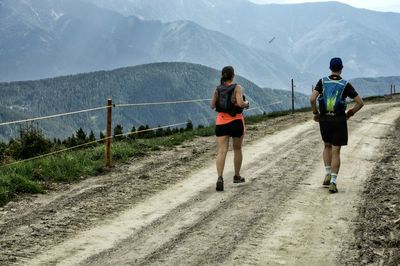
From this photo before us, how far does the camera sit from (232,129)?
9742mm

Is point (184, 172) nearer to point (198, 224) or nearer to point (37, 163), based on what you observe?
point (37, 163)

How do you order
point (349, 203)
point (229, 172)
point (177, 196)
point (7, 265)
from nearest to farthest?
1. point (7, 265)
2. point (349, 203)
3. point (177, 196)
4. point (229, 172)

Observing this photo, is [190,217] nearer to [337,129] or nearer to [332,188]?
[332,188]

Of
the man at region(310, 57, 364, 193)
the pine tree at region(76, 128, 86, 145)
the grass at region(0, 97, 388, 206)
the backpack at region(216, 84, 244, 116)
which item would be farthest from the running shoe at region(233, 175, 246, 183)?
the pine tree at region(76, 128, 86, 145)

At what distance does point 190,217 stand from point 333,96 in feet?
11.3

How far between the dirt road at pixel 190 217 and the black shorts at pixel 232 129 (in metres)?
0.99

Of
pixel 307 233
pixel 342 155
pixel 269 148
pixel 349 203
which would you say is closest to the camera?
pixel 307 233

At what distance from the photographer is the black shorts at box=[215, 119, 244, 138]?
9.72 meters

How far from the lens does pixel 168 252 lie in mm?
6180

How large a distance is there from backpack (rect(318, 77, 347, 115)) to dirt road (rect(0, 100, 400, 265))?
146 cm

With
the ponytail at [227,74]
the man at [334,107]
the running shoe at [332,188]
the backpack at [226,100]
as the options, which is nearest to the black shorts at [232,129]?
the backpack at [226,100]

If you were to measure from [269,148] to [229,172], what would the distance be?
12.4ft

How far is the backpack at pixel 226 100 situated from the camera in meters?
9.46

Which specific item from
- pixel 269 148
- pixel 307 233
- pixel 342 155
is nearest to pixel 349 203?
pixel 307 233
